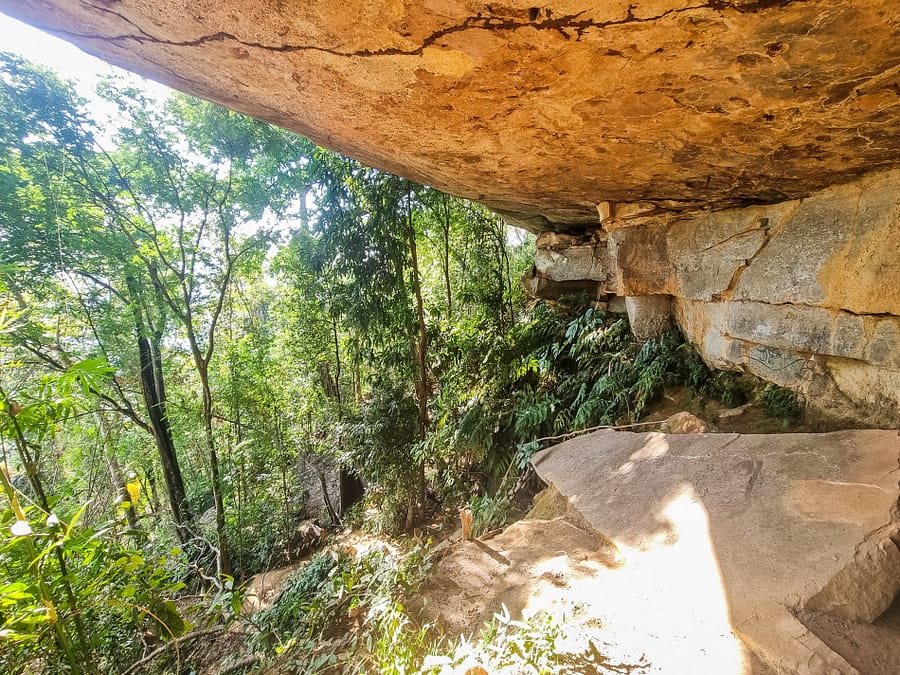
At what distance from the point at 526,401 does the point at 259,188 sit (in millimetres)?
5373

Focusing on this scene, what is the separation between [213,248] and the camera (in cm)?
632

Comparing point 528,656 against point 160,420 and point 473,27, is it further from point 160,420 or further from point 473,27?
point 160,420

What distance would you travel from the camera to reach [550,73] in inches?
65.6

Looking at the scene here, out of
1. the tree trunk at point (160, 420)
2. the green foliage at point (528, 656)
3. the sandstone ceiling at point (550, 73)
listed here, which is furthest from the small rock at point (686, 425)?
the tree trunk at point (160, 420)

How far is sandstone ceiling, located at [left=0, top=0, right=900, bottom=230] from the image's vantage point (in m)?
1.37

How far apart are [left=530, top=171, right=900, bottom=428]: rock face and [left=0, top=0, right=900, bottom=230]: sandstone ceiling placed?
0.34 m

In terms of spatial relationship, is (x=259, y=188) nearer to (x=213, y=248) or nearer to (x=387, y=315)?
(x=213, y=248)

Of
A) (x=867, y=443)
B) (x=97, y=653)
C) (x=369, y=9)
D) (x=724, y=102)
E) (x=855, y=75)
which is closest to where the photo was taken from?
(x=369, y=9)

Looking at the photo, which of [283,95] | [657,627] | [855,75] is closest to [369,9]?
[283,95]

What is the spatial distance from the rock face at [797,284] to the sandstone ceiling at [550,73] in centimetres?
34

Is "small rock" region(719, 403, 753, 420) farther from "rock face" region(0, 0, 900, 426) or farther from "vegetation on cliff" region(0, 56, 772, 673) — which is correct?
"rock face" region(0, 0, 900, 426)

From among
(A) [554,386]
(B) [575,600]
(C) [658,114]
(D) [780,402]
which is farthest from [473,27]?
(A) [554,386]

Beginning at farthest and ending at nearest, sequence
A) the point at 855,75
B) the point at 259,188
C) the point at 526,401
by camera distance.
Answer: the point at 259,188 < the point at 526,401 < the point at 855,75

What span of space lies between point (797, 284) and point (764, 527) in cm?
195
